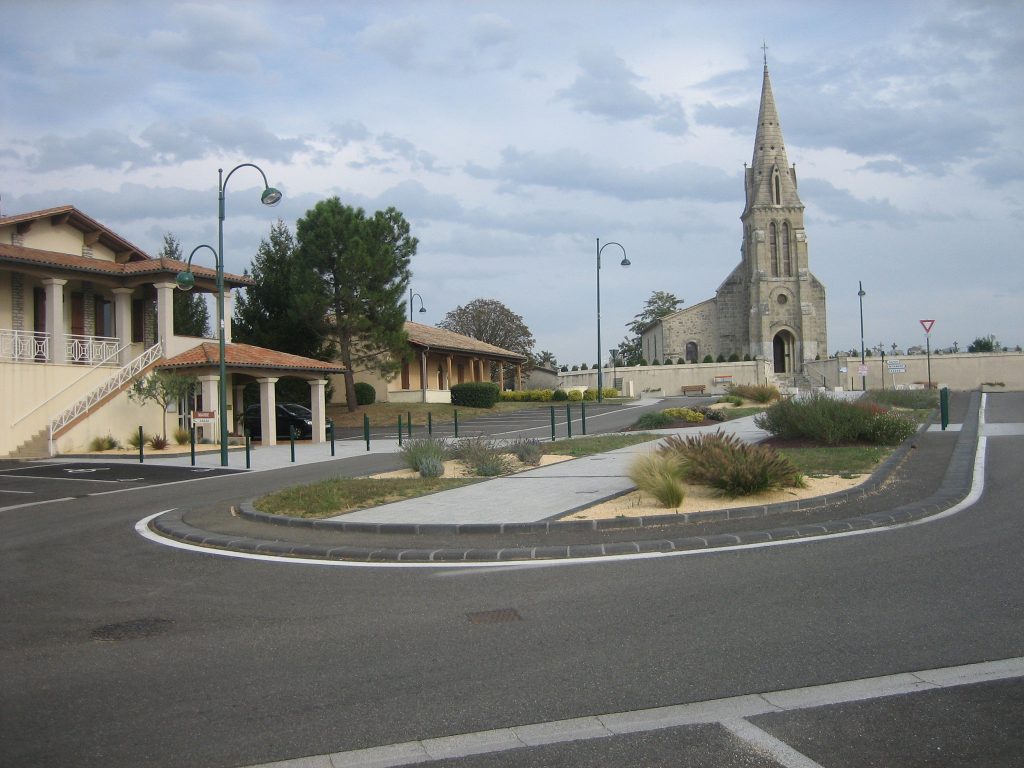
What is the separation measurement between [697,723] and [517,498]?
8.15 meters

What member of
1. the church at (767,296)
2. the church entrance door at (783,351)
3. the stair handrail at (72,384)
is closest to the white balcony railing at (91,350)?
the stair handrail at (72,384)

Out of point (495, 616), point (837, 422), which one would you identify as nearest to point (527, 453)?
point (837, 422)

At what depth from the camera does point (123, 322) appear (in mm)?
30656

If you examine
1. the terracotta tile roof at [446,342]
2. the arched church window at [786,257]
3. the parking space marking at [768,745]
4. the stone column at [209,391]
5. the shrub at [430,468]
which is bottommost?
the parking space marking at [768,745]

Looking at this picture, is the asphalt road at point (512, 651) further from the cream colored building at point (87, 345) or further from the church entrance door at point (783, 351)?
the church entrance door at point (783, 351)

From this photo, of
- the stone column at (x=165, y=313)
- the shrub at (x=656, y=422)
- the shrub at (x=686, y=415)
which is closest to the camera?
the shrub at (x=656, y=422)

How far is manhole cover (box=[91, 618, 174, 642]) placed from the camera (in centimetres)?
615

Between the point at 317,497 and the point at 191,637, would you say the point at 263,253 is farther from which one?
the point at 191,637

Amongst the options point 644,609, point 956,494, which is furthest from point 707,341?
point 644,609

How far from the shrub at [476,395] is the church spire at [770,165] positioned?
4287 cm

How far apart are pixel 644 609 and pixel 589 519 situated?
3.73 metres

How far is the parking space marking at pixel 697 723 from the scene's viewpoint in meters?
3.99

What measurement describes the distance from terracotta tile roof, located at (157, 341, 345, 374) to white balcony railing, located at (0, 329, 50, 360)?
12.1 feet

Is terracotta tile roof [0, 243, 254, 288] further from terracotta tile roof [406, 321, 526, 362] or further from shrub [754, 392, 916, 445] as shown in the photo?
shrub [754, 392, 916, 445]
